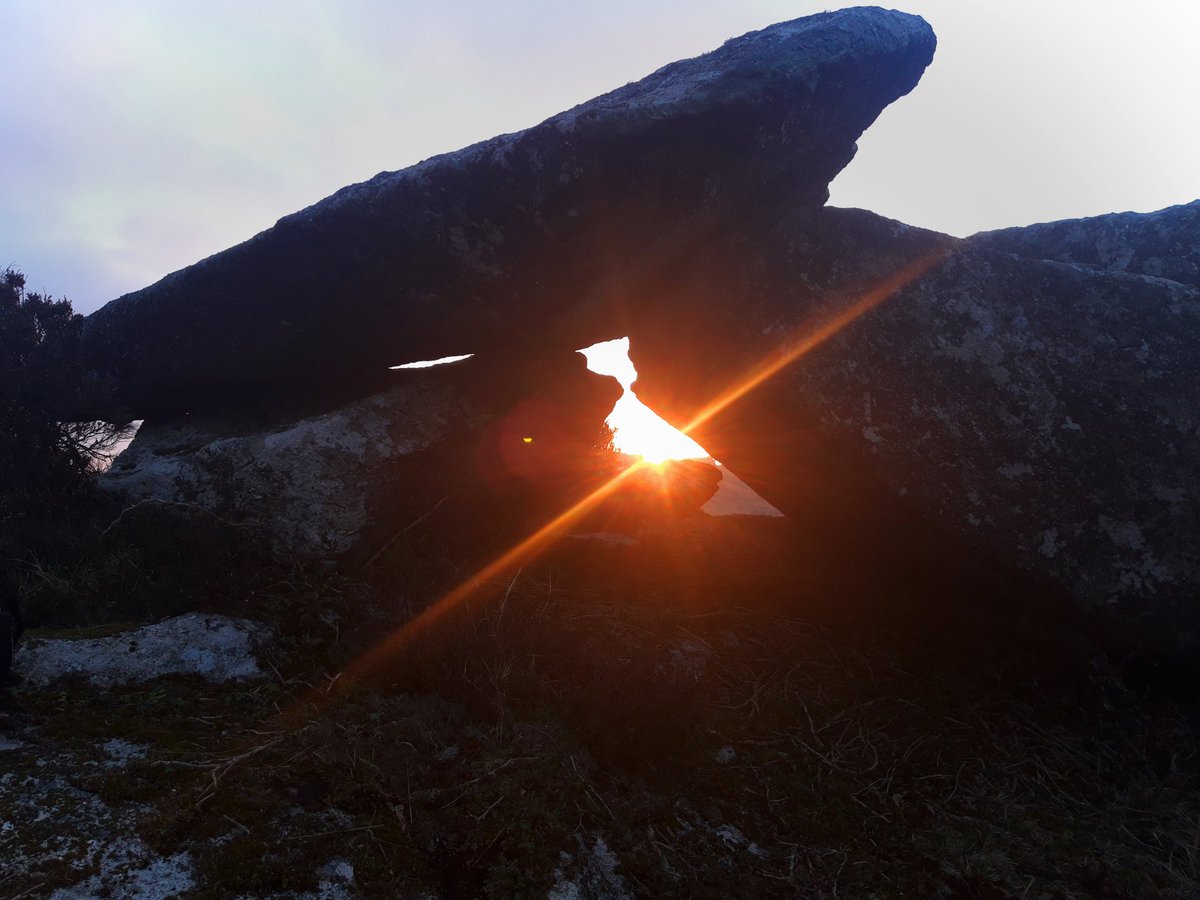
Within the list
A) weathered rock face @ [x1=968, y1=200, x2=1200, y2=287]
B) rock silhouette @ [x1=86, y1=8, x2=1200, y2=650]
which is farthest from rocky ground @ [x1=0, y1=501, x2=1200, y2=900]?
weathered rock face @ [x1=968, y1=200, x2=1200, y2=287]

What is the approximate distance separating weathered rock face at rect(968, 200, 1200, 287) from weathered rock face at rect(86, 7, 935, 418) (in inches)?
72.3

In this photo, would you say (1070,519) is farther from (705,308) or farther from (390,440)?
(390,440)

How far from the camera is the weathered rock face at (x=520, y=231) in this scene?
6.01 metres

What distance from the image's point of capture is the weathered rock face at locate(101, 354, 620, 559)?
6.43 m

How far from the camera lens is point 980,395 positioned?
557 centimetres

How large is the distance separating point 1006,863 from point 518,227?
17.2ft

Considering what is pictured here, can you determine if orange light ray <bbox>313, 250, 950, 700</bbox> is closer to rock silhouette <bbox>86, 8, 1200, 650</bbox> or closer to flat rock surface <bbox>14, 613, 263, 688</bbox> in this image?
rock silhouette <bbox>86, 8, 1200, 650</bbox>

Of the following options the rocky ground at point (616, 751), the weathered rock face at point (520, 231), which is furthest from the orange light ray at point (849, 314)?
the rocky ground at point (616, 751)

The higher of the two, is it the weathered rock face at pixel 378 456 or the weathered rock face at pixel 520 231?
the weathered rock face at pixel 520 231

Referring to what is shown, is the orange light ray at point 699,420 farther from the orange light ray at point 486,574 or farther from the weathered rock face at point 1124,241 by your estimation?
the weathered rock face at point 1124,241

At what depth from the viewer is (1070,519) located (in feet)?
A: 17.1

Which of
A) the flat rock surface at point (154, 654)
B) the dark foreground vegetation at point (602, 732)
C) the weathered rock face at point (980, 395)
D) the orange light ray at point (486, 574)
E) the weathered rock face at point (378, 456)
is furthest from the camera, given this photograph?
the weathered rock face at point (378, 456)

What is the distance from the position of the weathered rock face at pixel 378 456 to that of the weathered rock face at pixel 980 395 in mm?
2063

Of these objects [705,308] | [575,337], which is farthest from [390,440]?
[705,308]
